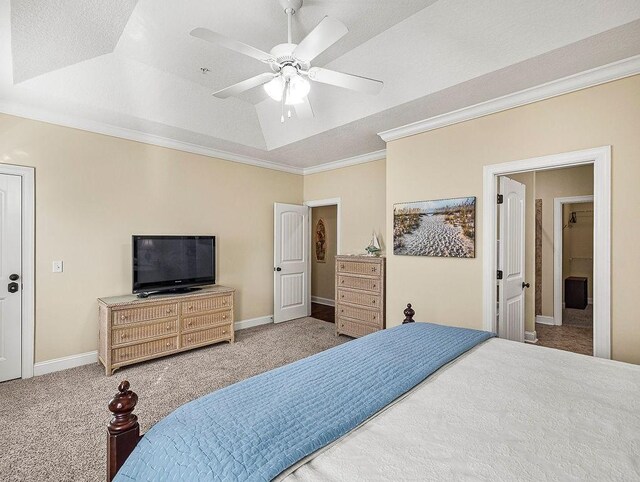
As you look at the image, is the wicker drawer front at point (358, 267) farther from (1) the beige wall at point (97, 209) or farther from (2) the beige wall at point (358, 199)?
(1) the beige wall at point (97, 209)

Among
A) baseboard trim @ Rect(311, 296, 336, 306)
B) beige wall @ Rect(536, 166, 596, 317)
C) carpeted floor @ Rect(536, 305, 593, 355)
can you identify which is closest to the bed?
carpeted floor @ Rect(536, 305, 593, 355)

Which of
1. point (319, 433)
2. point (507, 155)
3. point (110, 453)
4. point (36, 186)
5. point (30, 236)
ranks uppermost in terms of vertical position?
point (507, 155)

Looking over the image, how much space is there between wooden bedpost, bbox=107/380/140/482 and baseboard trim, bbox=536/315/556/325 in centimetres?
574

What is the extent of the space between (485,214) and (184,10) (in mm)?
3113

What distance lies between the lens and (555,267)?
193 inches

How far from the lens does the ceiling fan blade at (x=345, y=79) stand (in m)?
2.15

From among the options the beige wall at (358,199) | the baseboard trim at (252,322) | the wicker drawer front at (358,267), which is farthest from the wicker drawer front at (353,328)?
the baseboard trim at (252,322)

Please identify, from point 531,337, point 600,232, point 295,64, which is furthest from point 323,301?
point 295,64

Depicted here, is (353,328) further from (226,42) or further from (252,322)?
(226,42)

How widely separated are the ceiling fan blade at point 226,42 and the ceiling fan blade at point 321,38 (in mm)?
214

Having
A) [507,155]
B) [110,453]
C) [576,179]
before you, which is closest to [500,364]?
[110,453]

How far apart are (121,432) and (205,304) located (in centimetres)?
287

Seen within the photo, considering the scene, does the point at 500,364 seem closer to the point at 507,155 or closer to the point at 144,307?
the point at 507,155

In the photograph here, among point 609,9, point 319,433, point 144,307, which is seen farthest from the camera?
point 144,307
